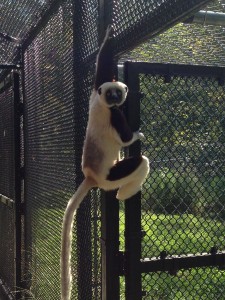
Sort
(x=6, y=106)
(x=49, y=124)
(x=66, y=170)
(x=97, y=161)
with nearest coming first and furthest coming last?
(x=97, y=161) < (x=66, y=170) < (x=49, y=124) < (x=6, y=106)

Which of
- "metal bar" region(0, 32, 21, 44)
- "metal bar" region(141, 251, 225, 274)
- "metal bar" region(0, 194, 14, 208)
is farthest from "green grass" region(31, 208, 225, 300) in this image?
"metal bar" region(0, 32, 21, 44)

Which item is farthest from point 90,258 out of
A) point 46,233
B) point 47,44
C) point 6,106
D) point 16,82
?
point 6,106

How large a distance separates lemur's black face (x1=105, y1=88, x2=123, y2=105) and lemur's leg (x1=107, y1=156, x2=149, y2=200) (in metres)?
0.40

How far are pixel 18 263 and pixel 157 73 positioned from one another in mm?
3274

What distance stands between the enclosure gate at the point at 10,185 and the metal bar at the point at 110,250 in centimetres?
263

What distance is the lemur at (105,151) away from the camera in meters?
2.86

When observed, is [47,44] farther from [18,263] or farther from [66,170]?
[18,263]

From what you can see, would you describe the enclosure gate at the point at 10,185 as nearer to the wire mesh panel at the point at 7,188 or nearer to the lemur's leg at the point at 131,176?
the wire mesh panel at the point at 7,188

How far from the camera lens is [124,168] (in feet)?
9.91

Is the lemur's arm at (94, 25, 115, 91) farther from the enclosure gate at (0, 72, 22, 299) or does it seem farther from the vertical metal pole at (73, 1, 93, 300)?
the enclosure gate at (0, 72, 22, 299)

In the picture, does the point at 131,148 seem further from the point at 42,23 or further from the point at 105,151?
the point at 42,23

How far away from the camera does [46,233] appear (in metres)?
4.45

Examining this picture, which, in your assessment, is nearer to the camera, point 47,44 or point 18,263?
point 47,44

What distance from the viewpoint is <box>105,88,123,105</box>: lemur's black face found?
3.03 m
